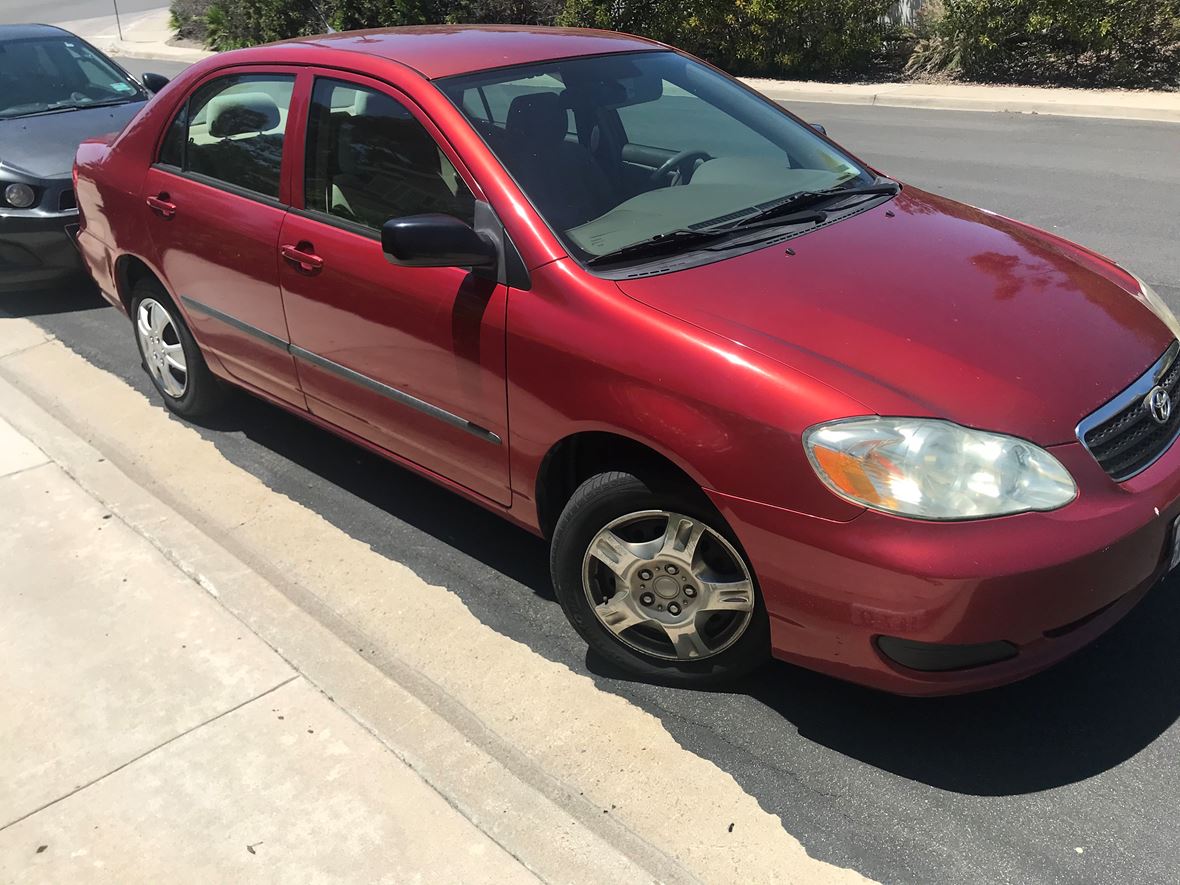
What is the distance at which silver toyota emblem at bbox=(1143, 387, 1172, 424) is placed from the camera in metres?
2.71

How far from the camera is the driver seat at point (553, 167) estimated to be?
3.09 meters

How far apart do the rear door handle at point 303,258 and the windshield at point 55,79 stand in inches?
190

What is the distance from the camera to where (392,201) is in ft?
11.2

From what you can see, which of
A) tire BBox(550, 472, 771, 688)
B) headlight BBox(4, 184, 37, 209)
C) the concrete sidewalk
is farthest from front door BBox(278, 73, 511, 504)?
headlight BBox(4, 184, 37, 209)

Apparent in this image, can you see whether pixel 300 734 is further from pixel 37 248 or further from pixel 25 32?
pixel 25 32

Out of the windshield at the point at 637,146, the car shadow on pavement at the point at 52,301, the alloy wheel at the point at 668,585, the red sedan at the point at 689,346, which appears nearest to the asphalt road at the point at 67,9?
the car shadow on pavement at the point at 52,301

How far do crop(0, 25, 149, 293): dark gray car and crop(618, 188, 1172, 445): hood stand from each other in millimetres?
5110

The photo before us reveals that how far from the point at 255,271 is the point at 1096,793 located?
3251 millimetres

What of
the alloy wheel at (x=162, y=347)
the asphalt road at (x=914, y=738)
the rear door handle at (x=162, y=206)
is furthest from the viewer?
the alloy wheel at (x=162, y=347)

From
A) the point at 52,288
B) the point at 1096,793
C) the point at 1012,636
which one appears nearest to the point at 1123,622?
the point at 1096,793

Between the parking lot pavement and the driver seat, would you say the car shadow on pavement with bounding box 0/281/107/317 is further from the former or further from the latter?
the driver seat

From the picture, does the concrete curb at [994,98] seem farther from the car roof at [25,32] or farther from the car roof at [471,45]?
the car roof at [471,45]

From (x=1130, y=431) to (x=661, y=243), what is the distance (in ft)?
4.49

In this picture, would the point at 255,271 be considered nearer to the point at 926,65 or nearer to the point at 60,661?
the point at 60,661
